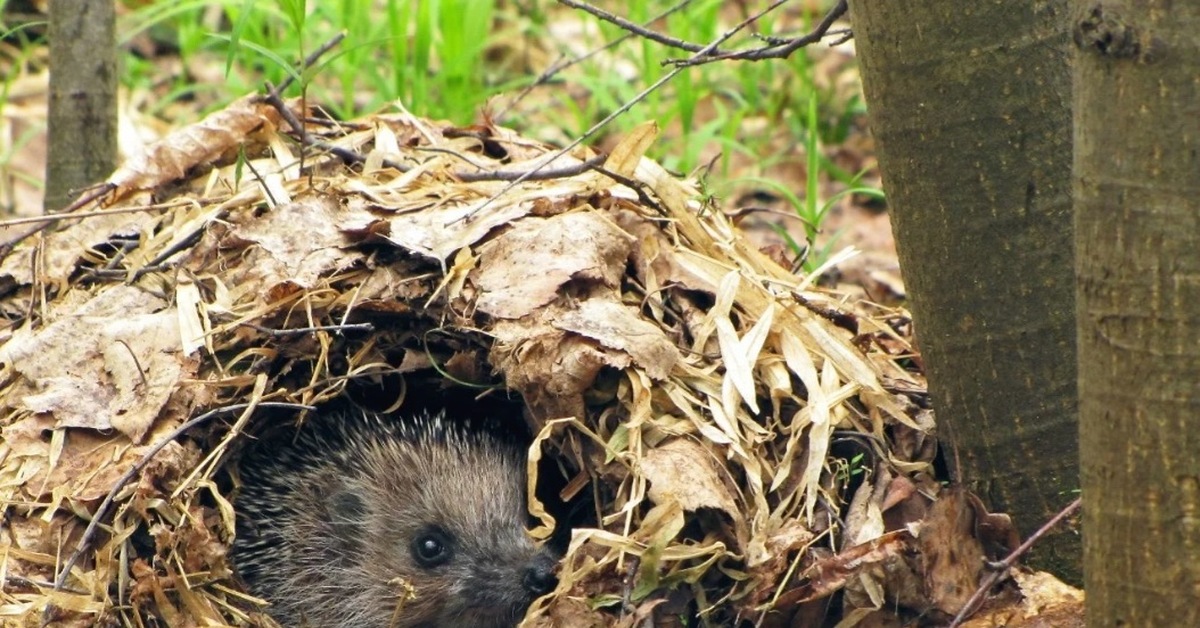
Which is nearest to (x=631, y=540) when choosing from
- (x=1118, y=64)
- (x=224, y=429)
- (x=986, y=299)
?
(x=986, y=299)

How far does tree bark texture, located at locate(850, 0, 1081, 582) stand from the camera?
2938mm

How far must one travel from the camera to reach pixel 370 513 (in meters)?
4.37

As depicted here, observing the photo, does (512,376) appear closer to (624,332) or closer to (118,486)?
(624,332)

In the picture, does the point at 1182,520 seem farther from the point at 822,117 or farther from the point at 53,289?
the point at 822,117

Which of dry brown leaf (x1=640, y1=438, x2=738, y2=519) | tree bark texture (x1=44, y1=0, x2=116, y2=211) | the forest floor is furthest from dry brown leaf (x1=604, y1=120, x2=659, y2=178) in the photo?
tree bark texture (x1=44, y1=0, x2=116, y2=211)

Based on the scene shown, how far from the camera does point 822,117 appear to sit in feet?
24.6

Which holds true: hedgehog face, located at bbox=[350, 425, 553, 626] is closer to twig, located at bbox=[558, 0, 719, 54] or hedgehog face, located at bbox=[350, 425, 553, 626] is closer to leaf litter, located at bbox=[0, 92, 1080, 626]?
leaf litter, located at bbox=[0, 92, 1080, 626]

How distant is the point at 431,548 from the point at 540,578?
0.54m

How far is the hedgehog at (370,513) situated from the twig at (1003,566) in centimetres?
153

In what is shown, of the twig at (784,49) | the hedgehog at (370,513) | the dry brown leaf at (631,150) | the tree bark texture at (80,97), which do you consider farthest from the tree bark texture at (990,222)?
the tree bark texture at (80,97)

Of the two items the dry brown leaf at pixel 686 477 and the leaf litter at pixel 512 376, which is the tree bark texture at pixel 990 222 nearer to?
the leaf litter at pixel 512 376

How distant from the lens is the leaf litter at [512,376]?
3236 millimetres

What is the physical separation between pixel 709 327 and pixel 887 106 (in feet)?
2.78

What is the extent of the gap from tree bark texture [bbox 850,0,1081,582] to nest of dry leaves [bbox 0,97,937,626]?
282 mm
